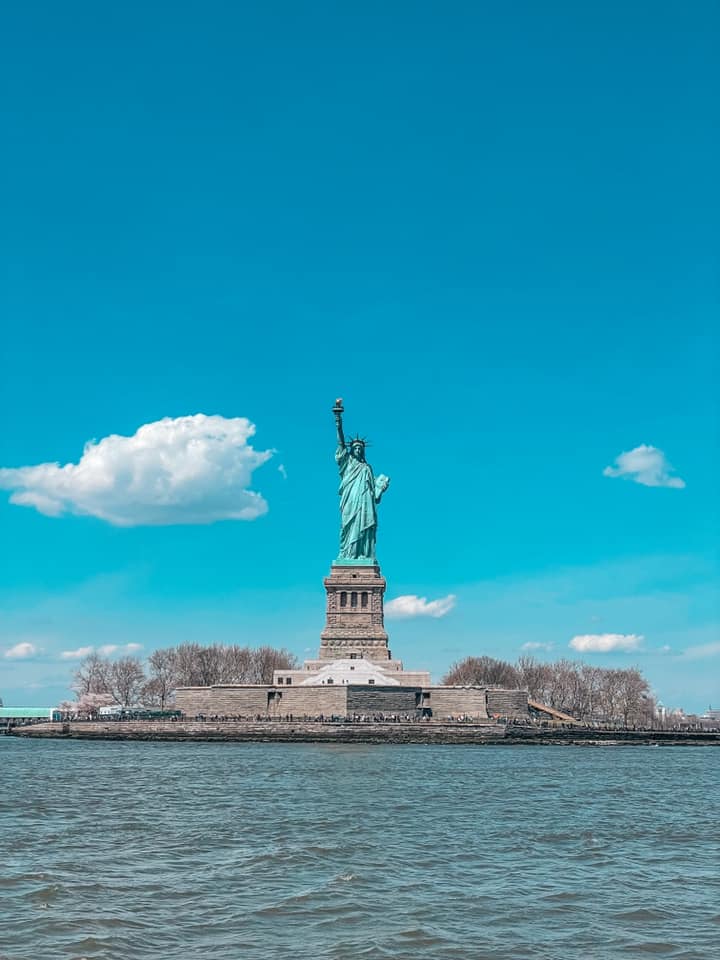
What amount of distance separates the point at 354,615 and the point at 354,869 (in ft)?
216

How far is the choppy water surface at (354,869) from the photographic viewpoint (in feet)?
50.3

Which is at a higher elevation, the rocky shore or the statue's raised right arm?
the statue's raised right arm

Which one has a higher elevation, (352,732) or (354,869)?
(352,732)

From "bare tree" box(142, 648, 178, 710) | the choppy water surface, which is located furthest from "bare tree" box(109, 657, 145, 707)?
the choppy water surface

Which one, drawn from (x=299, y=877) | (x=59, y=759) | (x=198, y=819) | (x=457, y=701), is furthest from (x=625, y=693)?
(x=299, y=877)

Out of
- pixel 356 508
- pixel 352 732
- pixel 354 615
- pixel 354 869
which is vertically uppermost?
pixel 356 508

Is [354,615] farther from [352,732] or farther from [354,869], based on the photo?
[354,869]

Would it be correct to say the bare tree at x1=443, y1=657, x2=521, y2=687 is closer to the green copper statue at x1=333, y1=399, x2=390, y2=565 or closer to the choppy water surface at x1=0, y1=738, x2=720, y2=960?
the green copper statue at x1=333, y1=399, x2=390, y2=565

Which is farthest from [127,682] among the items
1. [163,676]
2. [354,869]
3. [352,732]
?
[354,869]

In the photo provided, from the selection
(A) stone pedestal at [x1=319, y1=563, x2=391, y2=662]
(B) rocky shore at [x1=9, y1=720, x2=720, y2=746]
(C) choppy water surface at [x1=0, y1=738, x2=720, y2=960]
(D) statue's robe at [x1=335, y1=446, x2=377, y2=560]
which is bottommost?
(C) choppy water surface at [x1=0, y1=738, x2=720, y2=960]

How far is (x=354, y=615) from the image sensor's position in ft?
284

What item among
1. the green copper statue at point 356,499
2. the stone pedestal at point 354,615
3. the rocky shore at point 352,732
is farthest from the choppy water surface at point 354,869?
the green copper statue at point 356,499

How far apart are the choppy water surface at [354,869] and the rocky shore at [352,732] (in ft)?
103

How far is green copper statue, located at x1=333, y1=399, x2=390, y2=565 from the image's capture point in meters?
89.8
